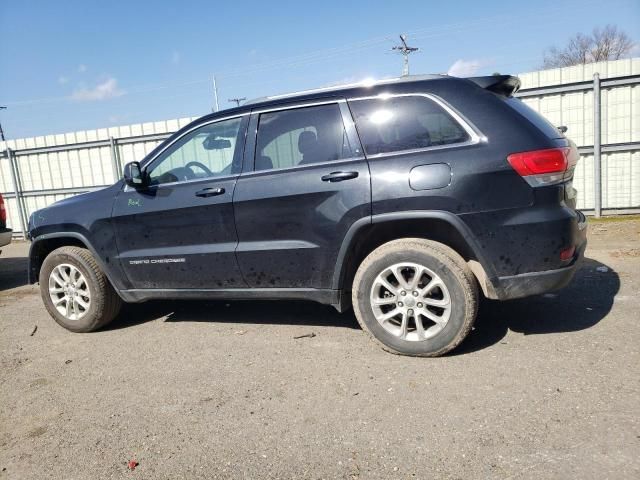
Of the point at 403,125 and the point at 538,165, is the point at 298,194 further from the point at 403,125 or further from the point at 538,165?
the point at 538,165

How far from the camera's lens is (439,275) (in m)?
3.39

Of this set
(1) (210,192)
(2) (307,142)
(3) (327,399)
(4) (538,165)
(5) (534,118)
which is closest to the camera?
(3) (327,399)

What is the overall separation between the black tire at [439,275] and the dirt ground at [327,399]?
0.38 ft

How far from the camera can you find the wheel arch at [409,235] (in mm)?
3336

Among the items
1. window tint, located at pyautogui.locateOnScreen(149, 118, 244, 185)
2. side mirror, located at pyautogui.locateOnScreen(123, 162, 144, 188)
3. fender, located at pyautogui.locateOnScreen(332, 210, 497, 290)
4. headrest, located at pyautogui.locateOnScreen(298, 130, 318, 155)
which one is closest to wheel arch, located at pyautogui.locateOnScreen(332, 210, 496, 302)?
fender, located at pyautogui.locateOnScreen(332, 210, 497, 290)

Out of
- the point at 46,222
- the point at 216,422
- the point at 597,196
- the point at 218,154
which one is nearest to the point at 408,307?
the point at 216,422

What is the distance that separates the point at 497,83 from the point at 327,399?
2.45 m

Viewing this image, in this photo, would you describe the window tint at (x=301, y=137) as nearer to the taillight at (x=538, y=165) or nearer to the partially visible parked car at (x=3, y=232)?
the taillight at (x=538, y=165)

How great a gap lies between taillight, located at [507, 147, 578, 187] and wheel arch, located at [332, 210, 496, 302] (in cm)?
50

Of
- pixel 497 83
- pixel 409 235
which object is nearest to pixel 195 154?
pixel 409 235

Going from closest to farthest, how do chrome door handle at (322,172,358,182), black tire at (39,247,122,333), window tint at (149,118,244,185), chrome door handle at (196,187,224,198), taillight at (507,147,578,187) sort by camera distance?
taillight at (507,147,578,187) < chrome door handle at (322,172,358,182) < chrome door handle at (196,187,224,198) < window tint at (149,118,244,185) < black tire at (39,247,122,333)

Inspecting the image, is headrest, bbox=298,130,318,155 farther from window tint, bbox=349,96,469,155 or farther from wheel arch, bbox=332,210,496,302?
wheel arch, bbox=332,210,496,302

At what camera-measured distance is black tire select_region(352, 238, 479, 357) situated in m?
3.36

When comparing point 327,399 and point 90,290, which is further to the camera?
point 90,290
